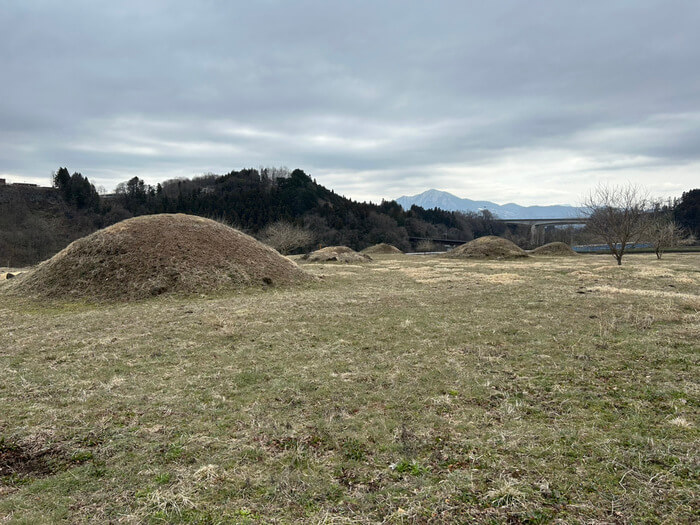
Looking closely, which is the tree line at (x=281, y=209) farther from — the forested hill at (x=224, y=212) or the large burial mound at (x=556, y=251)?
the large burial mound at (x=556, y=251)

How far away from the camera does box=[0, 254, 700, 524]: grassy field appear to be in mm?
3199

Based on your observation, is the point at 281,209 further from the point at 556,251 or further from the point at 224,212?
the point at 556,251

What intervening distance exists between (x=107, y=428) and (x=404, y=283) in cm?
1610

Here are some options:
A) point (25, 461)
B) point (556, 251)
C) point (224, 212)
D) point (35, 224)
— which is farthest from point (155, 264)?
point (224, 212)

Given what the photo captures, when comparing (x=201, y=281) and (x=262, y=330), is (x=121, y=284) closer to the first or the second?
(x=201, y=281)

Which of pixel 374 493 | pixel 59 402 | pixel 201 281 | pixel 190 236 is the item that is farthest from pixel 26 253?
pixel 374 493

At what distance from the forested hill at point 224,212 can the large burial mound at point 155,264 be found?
184 ft

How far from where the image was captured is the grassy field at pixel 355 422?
3.20 m

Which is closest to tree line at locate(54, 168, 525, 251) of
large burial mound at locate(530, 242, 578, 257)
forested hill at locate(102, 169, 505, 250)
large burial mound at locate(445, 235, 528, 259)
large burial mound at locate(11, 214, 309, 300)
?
forested hill at locate(102, 169, 505, 250)

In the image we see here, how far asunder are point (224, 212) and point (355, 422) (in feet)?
313

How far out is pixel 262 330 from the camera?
969cm

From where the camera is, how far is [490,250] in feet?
137

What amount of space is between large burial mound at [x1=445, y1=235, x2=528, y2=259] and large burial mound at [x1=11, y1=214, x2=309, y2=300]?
27.7 m

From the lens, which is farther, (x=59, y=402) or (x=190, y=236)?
(x=190, y=236)
